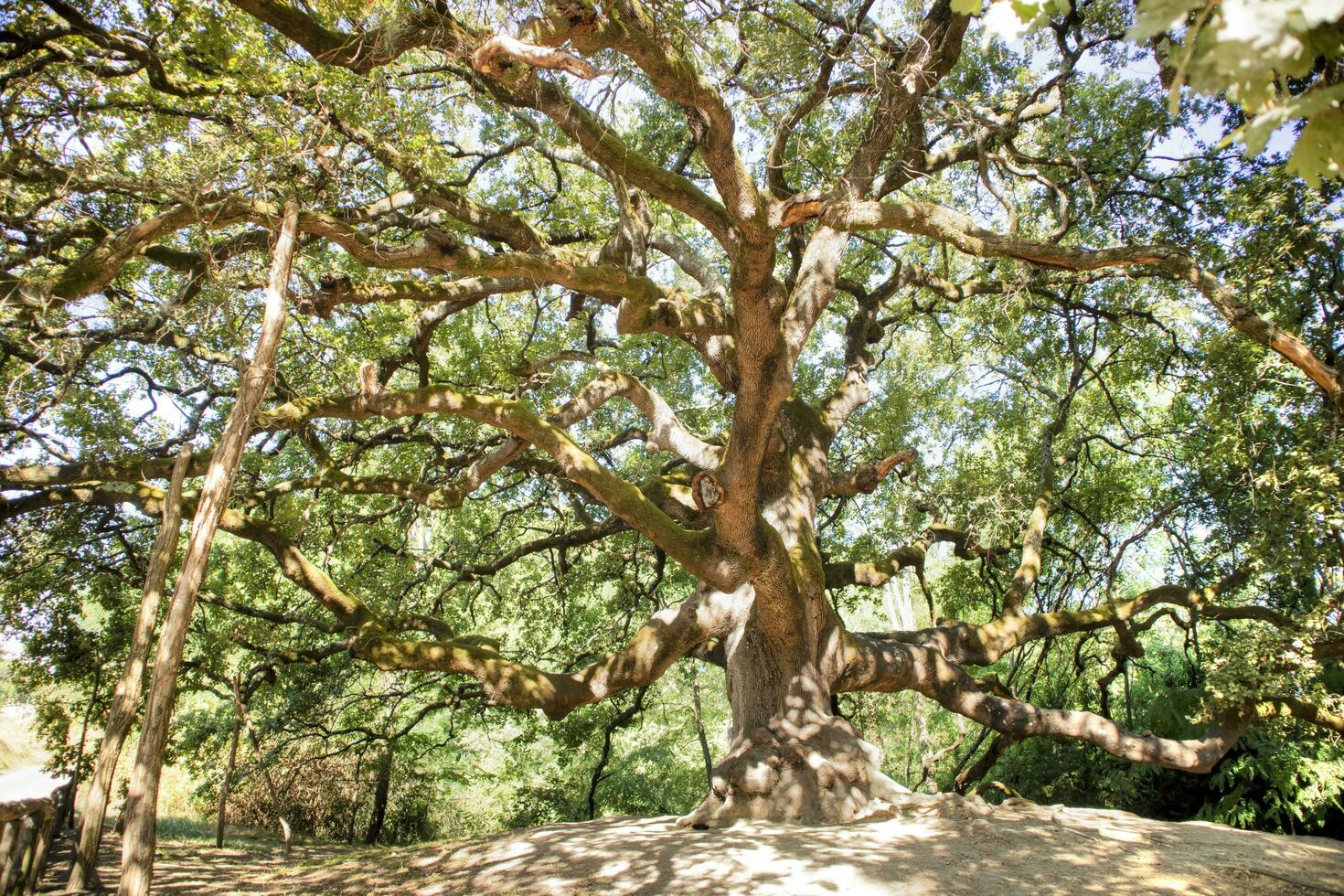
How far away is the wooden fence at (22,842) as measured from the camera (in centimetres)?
439

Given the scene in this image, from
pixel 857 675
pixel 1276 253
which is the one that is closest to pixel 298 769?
pixel 857 675

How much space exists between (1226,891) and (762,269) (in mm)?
4495

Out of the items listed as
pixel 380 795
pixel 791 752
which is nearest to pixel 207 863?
pixel 380 795

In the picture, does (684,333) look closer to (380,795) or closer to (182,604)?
(182,604)

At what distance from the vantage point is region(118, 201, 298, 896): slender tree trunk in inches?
130

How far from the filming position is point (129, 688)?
3996 mm

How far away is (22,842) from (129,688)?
5.33 ft

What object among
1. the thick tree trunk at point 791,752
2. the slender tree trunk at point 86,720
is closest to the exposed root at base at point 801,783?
the thick tree trunk at point 791,752

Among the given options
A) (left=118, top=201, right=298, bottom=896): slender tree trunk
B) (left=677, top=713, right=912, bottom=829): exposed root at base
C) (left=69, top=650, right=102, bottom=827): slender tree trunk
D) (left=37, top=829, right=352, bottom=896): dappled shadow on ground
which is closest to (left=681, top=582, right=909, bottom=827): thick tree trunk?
(left=677, top=713, right=912, bottom=829): exposed root at base

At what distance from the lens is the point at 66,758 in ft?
27.7

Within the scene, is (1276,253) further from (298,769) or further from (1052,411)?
(298,769)

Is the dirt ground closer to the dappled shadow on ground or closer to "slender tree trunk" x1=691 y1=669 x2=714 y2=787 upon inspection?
the dappled shadow on ground

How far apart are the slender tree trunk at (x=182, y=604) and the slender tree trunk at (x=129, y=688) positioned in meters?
0.41

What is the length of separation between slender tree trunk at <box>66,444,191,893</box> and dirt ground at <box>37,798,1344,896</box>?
68 cm
